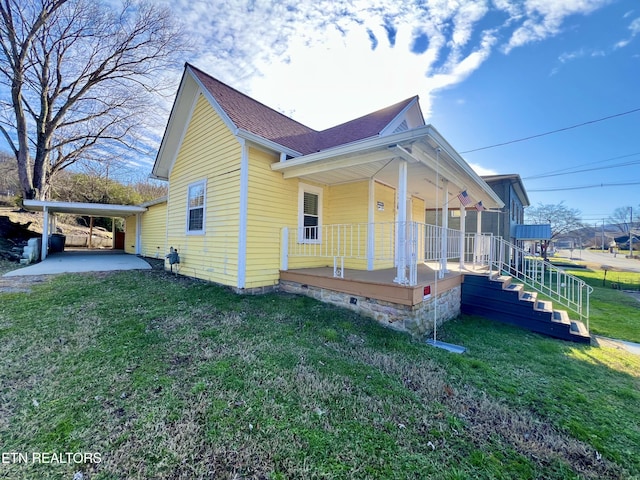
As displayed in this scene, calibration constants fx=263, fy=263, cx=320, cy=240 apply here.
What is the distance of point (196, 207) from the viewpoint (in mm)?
7492

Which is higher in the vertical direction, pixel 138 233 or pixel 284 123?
pixel 284 123

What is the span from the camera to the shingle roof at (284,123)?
6457mm

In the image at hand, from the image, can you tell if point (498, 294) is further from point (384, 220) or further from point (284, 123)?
point (284, 123)

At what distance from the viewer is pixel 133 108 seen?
55.1 ft

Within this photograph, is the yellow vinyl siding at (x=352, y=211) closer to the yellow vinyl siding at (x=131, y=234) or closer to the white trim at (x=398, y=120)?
the white trim at (x=398, y=120)

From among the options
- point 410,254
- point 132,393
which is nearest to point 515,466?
point 410,254

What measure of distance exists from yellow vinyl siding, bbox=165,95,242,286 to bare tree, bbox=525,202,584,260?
Answer: 1170 inches

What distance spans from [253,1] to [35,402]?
9.41 meters

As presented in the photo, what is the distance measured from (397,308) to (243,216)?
3.66 meters

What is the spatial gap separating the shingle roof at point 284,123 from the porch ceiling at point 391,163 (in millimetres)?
1120

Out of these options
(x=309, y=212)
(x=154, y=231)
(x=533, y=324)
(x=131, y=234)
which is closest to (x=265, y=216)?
(x=309, y=212)

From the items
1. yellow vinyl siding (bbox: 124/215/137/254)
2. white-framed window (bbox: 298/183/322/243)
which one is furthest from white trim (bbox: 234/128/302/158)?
yellow vinyl siding (bbox: 124/215/137/254)

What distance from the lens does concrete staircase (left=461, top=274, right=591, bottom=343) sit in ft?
17.3

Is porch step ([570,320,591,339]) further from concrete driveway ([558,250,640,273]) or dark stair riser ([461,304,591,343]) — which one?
concrete driveway ([558,250,640,273])
